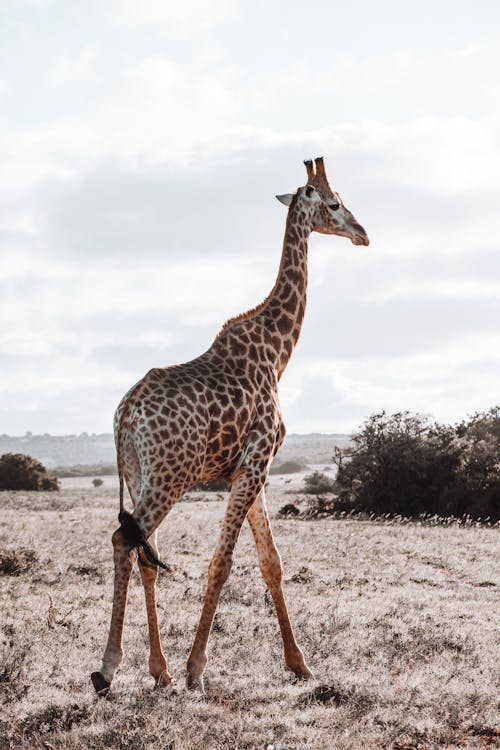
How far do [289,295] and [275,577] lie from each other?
290cm

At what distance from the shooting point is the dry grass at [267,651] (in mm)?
6465

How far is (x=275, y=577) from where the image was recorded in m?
8.21

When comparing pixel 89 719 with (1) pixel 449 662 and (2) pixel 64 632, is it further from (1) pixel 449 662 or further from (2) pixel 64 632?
(1) pixel 449 662

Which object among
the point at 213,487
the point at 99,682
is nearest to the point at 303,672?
the point at 99,682

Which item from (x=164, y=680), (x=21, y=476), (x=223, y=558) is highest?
(x=21, y=476)

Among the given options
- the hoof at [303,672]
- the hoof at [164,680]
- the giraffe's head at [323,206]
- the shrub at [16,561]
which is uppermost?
the giraffe's head at [323,206]

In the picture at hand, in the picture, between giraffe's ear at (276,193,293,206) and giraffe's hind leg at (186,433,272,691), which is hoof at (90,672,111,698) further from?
giraffe's ear at (276,193,293,206)

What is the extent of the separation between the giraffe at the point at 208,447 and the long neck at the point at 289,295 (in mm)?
15

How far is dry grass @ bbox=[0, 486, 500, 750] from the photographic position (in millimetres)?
6465

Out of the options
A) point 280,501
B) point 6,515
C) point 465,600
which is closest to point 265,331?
point 465,600

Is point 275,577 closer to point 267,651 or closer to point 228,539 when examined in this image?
point 228,539

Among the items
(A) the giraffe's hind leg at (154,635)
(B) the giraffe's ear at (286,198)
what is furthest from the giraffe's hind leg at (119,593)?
(B) the giraffe's ear at (286,198)

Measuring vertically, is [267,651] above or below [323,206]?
below

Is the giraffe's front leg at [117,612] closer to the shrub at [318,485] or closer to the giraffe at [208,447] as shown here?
the giraffe at [208,447]
